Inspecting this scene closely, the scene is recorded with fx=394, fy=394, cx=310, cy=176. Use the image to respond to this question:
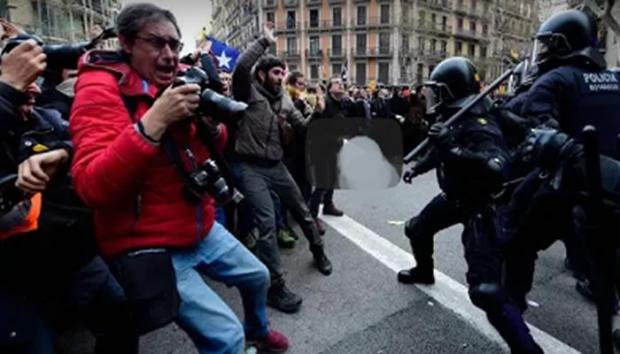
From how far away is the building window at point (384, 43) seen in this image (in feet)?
170

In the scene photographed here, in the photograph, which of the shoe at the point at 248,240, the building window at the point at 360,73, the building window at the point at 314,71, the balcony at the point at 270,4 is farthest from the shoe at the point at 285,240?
the balcony at the point at 270,4

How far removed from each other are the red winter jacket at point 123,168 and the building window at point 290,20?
5655cm

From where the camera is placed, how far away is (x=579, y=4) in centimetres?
1327

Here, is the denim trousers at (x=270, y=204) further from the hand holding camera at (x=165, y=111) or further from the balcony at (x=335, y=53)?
the balcony at (x=335, y=53)

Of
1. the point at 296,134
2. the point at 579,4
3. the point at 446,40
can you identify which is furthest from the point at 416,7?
the point at 296,134

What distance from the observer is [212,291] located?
177 cm

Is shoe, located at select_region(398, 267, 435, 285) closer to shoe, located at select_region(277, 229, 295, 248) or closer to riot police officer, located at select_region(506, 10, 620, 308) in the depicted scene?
riot police officer, located at select_region(506, 10, 620, 308)

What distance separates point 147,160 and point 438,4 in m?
61.1

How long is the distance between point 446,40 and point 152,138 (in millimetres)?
60920

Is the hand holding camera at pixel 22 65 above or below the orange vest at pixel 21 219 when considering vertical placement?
above

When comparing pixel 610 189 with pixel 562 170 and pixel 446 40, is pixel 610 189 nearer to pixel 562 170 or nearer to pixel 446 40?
pixel 562 170

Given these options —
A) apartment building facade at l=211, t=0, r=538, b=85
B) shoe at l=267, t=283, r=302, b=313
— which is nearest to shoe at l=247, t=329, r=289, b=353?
shoe at l=267, t=283, r=302, b=313

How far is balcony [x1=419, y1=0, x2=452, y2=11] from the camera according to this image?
53.0m

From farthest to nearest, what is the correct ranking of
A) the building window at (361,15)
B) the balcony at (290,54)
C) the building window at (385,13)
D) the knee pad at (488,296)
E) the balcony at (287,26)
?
the balcony at (290,54) < the balcony at (287,26) < the building window at (361,15) < the building window at (385,13) < the knee pad at (488,296)
